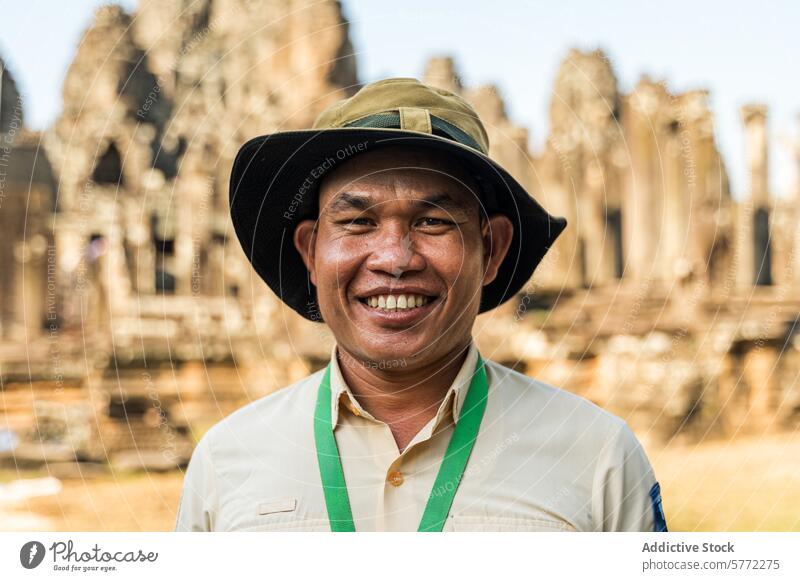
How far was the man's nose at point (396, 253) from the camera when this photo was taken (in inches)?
106

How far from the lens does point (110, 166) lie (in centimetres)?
1031

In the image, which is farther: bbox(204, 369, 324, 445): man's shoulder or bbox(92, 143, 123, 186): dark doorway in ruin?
bbox(92, 143, 123, 186): dark doorway in ruin

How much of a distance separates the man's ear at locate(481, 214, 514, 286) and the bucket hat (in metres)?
0.04

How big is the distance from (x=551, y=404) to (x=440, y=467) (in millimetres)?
444

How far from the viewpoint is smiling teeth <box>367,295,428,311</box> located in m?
2.73

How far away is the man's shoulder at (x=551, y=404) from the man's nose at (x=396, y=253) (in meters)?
0.55

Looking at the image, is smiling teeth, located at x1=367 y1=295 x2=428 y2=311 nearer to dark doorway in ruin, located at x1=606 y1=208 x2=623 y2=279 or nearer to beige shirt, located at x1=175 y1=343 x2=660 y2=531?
beige shirt, located at x1=175 y1=343 x2=660 y2=531

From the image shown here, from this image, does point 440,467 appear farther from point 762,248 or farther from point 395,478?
point 762,248

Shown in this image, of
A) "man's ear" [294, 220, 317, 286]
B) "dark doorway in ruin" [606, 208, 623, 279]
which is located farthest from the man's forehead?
"dark doorway in ruin" [606, 208, 623, 279]

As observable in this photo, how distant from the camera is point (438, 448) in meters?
2.79

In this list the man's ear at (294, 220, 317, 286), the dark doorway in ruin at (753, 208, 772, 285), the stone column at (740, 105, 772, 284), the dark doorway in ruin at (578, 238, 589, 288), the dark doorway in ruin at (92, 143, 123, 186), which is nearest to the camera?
the man's ear at (294, 220, 317, 286)
